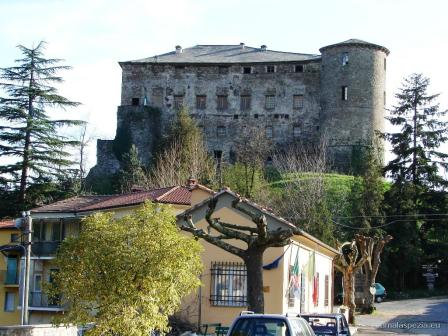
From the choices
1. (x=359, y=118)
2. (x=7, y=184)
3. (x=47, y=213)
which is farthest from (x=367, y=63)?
(x=47, y=213)

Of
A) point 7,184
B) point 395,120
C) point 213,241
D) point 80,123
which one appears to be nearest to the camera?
point 213,241

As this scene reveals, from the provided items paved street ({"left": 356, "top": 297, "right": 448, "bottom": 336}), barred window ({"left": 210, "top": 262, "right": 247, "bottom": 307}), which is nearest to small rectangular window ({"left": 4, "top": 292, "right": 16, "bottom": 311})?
paved street ({"left": 356, "top": 297, "right": 448, "bottom": 336})

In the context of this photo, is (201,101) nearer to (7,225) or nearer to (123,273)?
(7,225)

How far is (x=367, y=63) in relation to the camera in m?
79.5

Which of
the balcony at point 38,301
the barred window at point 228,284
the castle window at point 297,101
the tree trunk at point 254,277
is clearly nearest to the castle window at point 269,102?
the castle window at point 297,101

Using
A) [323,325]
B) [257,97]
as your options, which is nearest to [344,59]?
[257,97]

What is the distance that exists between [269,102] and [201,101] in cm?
718

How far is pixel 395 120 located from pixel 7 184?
3096 centimetres

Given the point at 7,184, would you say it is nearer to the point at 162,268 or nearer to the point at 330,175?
the point at 330,175

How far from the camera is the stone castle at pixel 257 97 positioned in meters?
79.2

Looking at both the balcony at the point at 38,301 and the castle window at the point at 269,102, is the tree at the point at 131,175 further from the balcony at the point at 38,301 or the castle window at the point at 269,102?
the balcony at the point at 38,301

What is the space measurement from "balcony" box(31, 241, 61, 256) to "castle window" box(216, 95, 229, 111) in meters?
42.5

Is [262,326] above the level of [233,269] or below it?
below

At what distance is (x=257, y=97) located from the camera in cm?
8400
